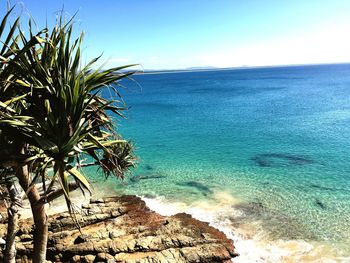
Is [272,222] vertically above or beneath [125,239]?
beneath

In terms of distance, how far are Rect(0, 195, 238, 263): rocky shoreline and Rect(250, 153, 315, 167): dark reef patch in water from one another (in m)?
12.8

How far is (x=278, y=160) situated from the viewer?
29094 mm

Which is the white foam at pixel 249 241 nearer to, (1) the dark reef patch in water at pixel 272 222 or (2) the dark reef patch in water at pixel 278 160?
(1) the dark reef patch in water at pixel 272 222

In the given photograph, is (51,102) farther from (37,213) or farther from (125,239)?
(125,239)

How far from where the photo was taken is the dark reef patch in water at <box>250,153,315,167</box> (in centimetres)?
2792

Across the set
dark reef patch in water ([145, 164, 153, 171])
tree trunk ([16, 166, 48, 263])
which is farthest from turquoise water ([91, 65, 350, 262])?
tree trunk ([16, 166, 48, 263])

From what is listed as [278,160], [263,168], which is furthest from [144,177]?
[278,160]

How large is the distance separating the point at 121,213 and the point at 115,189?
5.92m

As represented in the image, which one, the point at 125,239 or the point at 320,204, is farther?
the point at 320,204

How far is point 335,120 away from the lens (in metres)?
47.8

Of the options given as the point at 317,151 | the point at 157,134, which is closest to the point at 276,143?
the point at 317,151

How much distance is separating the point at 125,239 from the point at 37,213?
7.56 m

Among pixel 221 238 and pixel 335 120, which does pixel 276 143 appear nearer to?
pixel 335 120

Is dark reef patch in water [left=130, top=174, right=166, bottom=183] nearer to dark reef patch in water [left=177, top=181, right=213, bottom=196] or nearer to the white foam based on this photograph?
dark reef patch in water [left=177, top=181, right=213, bottom=196]
